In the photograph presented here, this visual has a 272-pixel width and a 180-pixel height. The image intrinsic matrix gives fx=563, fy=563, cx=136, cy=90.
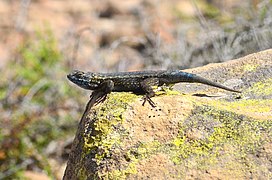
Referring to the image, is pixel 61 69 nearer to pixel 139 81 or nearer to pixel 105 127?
pixel 139 81

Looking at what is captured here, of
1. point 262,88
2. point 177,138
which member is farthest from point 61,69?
point 177,138

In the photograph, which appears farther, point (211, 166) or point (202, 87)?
point (202, 87)

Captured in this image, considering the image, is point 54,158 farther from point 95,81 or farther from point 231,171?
point 231,171

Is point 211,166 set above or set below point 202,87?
below

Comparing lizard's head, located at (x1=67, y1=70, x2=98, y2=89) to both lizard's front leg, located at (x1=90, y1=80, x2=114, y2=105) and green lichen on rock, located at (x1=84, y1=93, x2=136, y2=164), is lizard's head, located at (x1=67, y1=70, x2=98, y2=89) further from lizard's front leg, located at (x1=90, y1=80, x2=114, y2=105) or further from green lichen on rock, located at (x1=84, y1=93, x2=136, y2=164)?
green lichen on rock, located at (x1=84, y1=93, x2=136, y2=164)

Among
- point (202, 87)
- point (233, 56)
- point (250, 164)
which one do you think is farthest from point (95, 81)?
point (233, 56)

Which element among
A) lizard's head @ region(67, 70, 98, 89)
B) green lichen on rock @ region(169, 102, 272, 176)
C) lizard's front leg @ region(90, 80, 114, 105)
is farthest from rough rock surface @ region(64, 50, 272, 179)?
lizard's head @ region(67, 70, 98, 89)

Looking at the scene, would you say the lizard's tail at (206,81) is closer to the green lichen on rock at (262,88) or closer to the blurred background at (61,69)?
the green lichen on rock at (262,88)
